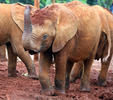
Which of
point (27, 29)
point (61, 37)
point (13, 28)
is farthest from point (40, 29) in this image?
point (13, 28)

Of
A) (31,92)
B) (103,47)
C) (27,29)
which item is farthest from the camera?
(103,47)

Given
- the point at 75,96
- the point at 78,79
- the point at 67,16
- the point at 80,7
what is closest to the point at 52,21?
the point at 67,16

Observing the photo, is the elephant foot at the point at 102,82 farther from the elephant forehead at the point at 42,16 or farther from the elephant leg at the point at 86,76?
the elephant forehead at the point at 42,16

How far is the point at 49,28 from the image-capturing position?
5.57 meters

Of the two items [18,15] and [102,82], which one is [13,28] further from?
[102,82]

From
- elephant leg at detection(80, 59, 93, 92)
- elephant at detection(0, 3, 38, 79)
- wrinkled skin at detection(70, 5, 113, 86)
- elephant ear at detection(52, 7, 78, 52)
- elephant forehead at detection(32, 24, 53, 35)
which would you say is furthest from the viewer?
elephant at detection(0, 3, 38, 79)

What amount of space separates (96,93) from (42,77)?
1380mm

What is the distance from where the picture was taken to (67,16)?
5.86 m

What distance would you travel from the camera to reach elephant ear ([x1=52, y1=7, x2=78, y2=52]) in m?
5.64

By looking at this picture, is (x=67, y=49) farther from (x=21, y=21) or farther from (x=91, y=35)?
(x=21, y=21)

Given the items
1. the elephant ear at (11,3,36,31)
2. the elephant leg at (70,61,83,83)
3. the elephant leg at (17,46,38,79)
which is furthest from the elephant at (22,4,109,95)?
the elephant ear at (11,3,36,31)

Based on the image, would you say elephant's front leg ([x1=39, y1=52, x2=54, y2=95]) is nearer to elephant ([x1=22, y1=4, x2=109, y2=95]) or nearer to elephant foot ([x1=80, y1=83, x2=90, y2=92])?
elephant ([x1=22, y1=4, x2=109, y2=95])

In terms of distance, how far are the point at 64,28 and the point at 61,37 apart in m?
0.19

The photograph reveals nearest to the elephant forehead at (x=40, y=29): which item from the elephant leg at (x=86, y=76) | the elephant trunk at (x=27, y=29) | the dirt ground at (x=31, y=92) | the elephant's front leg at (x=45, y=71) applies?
the elephant trunk at (x=27, y=29)
